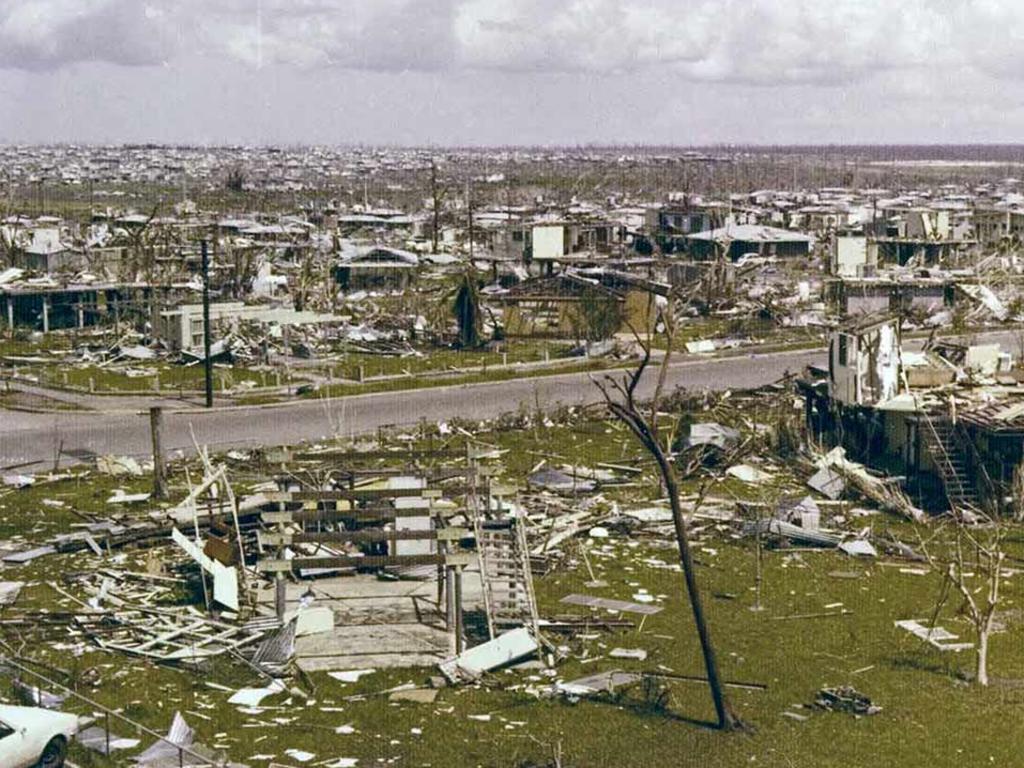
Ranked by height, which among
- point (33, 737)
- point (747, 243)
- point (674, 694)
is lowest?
point (674, 694)

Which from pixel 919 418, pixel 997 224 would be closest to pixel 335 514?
pixel 919 418

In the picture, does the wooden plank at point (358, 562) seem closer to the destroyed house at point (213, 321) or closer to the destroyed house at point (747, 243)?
the destroyed house at point (213, 321)

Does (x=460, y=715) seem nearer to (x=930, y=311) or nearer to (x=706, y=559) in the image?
(x=706, y=559)

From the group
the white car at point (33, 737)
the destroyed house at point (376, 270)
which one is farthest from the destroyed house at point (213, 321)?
the white car at point (33, 737)

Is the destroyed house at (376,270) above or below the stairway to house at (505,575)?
above

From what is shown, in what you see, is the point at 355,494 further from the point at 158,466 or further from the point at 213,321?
the point at 213,321

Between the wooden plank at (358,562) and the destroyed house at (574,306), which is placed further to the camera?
the destroyed house at (574,306)

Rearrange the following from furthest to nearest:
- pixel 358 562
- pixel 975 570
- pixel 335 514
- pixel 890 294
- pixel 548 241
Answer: pixel 548 241 → pixel 890 294 → pixel 975 570 → pixel 358 562 → pixel 335 514
